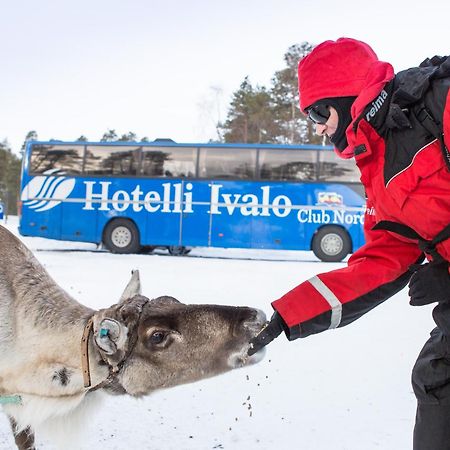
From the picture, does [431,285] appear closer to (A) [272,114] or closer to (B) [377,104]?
(B) [377,104]

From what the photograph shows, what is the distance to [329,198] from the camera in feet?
50.8

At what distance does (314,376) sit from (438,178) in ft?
10.8

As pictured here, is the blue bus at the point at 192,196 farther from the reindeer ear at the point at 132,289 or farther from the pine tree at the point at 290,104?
the pine tree at the point at 290,104

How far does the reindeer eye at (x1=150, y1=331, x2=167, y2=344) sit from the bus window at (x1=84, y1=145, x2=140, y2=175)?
1399 cm

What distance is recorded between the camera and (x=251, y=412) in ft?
13.5

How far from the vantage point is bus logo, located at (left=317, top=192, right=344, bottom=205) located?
15445 millimetres

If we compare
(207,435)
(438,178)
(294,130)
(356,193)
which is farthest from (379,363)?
(294,130)

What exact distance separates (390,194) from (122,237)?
14.7 metres

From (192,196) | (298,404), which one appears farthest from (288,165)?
(298,404)

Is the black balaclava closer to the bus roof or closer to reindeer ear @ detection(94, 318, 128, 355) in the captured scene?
reindeer ear @ detection(94, 318, 128, 355)

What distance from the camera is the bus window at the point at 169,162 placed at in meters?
16.0

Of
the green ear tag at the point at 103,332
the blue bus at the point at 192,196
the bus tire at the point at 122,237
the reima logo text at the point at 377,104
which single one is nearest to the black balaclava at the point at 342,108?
the reima logo text at the point at 377,104

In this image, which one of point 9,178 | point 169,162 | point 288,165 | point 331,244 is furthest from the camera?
point 9,178

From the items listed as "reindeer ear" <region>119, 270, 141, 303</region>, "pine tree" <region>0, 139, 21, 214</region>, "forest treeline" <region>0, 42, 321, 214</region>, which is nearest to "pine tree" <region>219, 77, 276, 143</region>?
"forest treeline" <region>0, 42, 321, 214</region>
